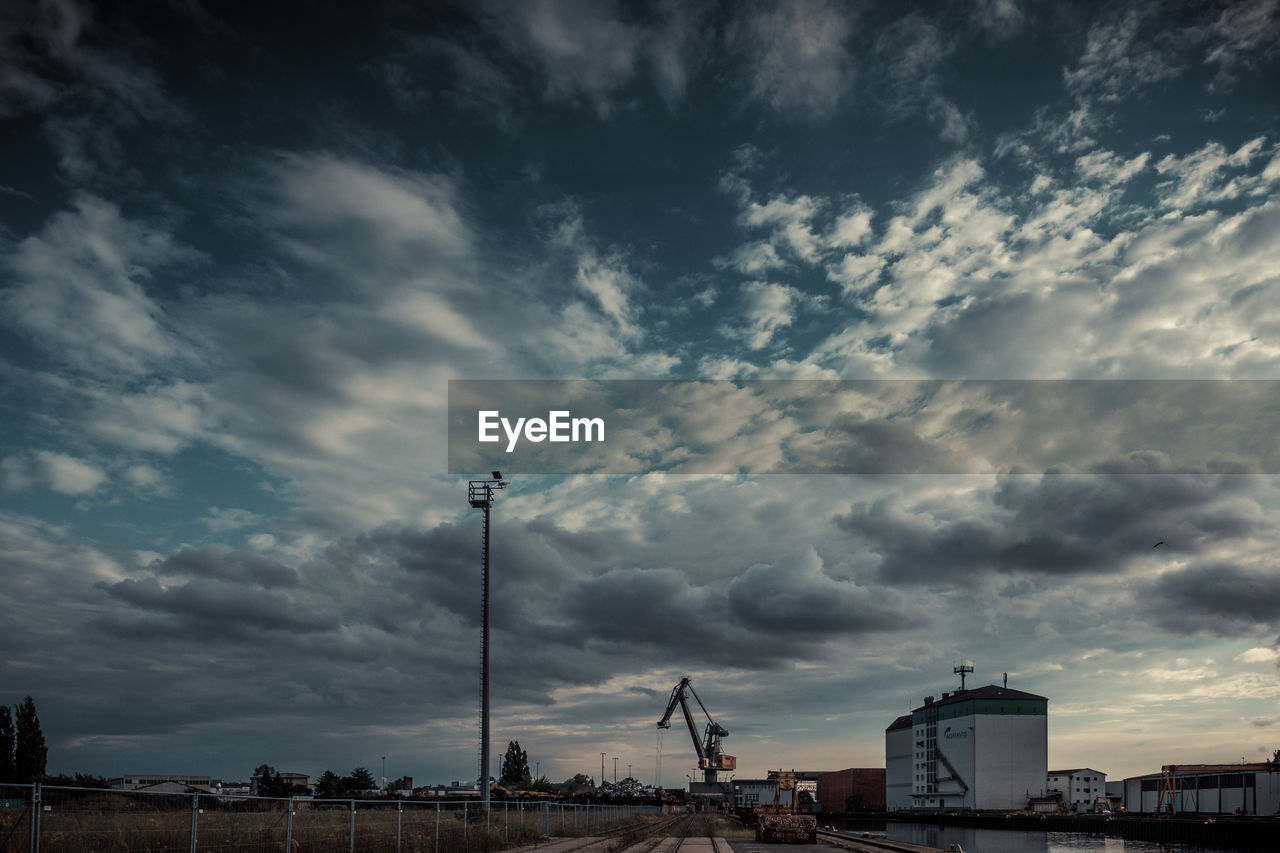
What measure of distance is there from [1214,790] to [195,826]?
12009 centimetres

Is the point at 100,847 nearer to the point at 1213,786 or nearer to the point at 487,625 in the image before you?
the point at 487,625

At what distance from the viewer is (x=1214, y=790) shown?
10875 cm

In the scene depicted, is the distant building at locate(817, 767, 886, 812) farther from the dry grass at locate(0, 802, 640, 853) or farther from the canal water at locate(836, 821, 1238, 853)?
the dry grass at locate(0, 802, 640, 853)

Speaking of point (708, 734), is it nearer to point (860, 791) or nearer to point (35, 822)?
point (860, 791)

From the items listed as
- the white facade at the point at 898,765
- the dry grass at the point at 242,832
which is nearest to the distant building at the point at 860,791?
the white facade at the point at 898,765

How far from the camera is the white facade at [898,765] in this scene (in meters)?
173

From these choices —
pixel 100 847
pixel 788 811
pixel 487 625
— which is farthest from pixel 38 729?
pixel 100 847

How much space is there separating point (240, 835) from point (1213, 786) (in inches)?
4610

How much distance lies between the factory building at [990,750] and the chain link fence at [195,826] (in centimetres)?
12414

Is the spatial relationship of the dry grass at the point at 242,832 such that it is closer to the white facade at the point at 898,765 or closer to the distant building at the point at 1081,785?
the distant building at the point at 1081,785

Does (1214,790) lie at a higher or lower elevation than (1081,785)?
higher

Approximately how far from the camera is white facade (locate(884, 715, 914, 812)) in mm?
173125

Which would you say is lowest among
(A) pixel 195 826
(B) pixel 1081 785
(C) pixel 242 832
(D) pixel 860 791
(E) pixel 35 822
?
(D) pixel 860 791

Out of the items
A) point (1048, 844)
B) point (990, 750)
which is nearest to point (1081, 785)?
point (990, 750)
